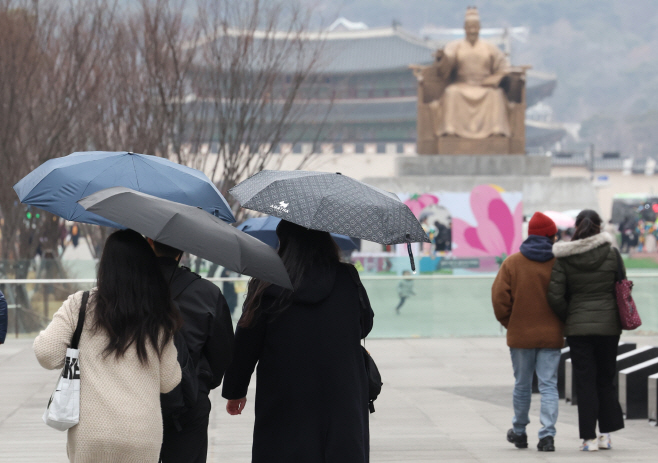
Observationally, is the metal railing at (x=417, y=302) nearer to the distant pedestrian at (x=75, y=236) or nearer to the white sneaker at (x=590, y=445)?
the white sneaker at (x=590, y=445)

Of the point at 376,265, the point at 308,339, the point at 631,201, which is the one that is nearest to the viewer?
the point at 308,339

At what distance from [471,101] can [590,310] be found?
46.7 ft

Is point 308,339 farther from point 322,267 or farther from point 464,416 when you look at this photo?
point 464,416

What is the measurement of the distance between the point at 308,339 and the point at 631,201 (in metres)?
50.9

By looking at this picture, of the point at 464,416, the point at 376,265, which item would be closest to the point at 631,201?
the point at 376,265

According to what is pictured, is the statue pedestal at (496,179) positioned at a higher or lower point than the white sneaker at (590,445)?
higher

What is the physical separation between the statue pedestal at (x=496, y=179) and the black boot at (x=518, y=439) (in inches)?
529

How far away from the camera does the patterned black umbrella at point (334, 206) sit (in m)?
3.59

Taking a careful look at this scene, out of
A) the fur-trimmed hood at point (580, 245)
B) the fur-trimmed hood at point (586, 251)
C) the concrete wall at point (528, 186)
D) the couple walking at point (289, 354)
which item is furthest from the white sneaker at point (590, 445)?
the concrete wall at point (528, 186)

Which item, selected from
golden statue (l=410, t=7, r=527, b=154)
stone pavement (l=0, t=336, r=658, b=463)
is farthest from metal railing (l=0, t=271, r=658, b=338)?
golden statue (l=410, t=7, r=527, b=154)

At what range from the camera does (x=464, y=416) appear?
744cm

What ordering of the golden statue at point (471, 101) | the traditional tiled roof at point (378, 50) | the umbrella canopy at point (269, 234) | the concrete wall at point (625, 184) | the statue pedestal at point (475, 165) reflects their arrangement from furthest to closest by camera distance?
the concrete wall at point (625, 184)
the traditional tiled roof at point (378, 50)
the golden statue at point (471, 101)
the statue pedestal at point (475, 165)
the umbrella canopy at point (269, 234)

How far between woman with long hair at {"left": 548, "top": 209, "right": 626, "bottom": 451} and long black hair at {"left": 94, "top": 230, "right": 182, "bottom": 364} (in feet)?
11.0

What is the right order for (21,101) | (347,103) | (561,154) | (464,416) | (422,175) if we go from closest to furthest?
1. (464,416)
2. (21,101)
3. (422,175)
4. (347,103)
5. (561,154)
